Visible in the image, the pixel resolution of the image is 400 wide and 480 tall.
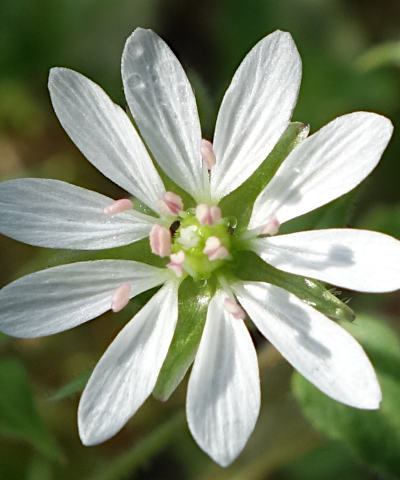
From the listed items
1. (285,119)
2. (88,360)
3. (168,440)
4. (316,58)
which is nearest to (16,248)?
(88,360)

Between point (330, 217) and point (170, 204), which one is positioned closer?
point (170, 204)

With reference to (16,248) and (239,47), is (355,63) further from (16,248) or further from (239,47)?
(16,248)

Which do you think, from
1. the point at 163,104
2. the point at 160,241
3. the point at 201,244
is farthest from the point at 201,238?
the point at 163,104

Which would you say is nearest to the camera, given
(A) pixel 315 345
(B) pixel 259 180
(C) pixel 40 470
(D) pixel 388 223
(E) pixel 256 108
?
(A) pixel 315 345

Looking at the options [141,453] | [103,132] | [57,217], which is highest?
[103,132]

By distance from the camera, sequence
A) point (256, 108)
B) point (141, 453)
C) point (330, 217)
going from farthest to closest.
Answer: point (141, 453) → point (330, 217) → point (256, 108)

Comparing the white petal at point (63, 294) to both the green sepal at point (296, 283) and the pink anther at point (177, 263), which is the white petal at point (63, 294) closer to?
the pink anther at point (177, 263)

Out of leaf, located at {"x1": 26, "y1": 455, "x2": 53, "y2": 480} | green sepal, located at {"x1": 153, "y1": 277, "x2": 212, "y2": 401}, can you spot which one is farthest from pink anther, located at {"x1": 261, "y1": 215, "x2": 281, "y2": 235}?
leaf, located at {"x1": 26, "y1": 455, "x2": 53, "y2": 480}

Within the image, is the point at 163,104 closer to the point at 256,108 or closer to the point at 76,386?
the point at 256,108
